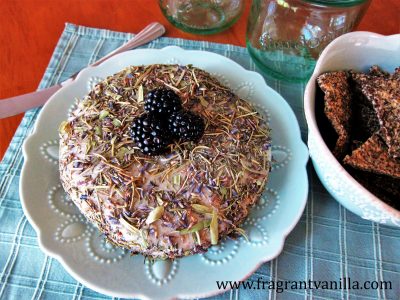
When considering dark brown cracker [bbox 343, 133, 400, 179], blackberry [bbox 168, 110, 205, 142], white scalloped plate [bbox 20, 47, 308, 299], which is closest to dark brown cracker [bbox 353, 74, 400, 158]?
dark brown cracker [bbox 343, 133, 400, 179]

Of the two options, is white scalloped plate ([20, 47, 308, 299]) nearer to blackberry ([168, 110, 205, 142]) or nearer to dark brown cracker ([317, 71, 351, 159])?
dark brown cracker ([317, 71, 351, 159])

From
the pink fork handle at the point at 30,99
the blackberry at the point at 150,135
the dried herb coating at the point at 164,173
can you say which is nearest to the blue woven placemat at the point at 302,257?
the pink fork handle at the point at 30,99

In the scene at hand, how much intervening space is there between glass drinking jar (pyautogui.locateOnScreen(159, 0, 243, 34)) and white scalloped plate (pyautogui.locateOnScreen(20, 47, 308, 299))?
36cm

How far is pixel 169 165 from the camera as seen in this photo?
39.8 inches

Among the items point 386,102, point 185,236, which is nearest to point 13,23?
point 185,236

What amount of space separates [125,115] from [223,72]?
45 cm

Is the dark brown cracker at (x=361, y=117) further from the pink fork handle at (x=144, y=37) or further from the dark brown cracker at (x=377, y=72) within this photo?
the pink fork handle at (x=144, y=37)

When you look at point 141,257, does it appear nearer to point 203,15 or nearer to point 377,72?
point 377,72

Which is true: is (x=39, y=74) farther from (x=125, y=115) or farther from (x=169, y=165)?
(x=169, y=165)

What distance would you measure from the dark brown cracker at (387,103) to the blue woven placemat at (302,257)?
0.90ft

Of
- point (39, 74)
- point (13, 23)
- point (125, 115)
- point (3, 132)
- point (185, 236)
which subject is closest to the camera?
point (185, 236)

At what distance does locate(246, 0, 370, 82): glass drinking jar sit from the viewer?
4.20ft

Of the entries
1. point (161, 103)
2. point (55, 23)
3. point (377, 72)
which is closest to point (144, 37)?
point (55, 23)

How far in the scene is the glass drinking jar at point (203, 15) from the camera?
5.10ft
